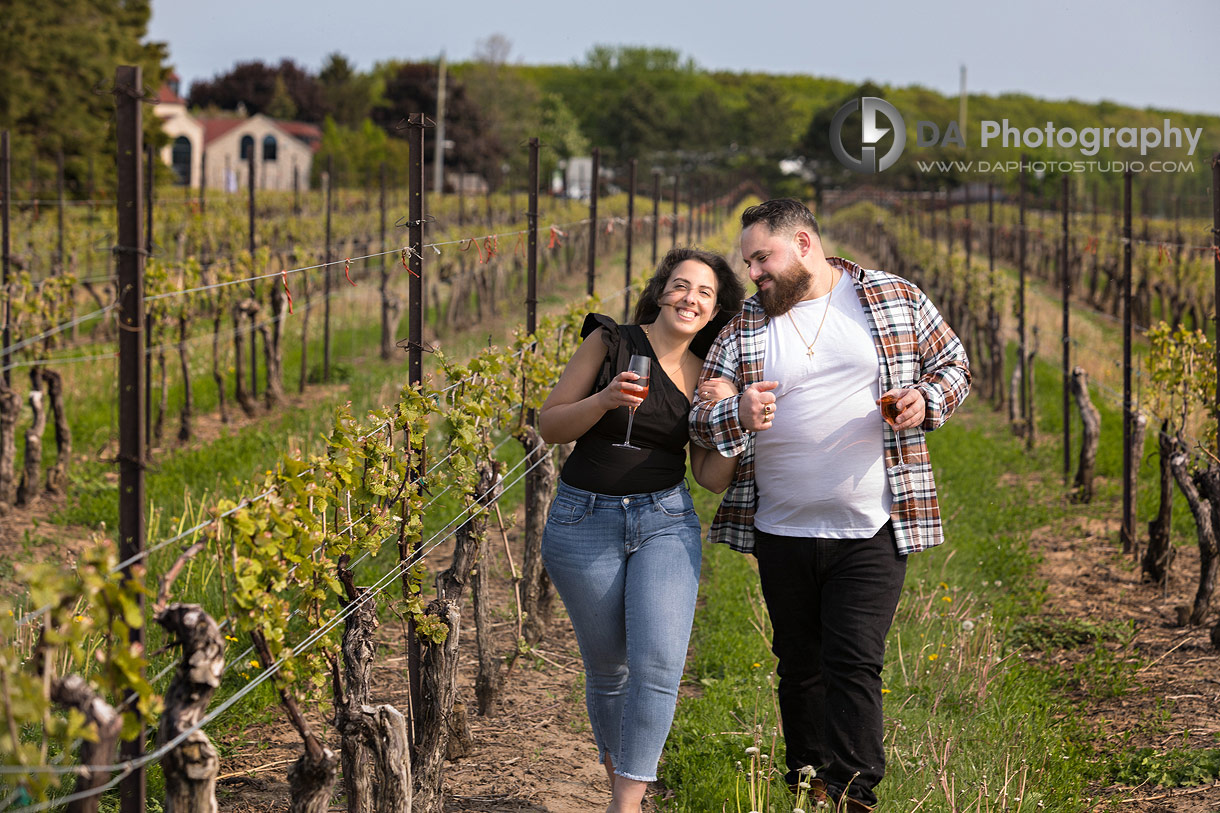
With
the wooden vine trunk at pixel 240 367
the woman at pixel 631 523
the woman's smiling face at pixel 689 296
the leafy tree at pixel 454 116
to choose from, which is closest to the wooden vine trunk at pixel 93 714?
the woman at pixel 631 523

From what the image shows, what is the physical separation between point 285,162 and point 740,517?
57678 mm

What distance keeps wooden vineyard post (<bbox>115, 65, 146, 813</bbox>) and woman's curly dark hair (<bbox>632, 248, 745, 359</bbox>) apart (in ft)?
4.43

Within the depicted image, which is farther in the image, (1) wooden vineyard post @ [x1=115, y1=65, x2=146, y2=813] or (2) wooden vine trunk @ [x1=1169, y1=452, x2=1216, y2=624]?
(2) wooden vine trunk @ [x1=1169, y1=452, x2=1216, y2=624]

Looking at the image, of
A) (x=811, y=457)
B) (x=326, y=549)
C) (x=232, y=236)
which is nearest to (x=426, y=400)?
(x=326, y=549)

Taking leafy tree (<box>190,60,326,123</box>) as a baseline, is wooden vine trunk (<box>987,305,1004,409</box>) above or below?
below

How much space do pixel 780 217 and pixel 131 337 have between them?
161 cm

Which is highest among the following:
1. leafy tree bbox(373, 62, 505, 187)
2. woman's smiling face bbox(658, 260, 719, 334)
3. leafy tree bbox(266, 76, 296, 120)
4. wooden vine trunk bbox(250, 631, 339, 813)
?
leafy tree bbox(266, 76, 296, 120)

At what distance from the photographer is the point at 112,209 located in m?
17.0

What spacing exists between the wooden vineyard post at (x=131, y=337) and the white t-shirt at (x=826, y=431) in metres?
1.54

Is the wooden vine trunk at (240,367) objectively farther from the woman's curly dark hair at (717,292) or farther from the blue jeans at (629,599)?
the blue jeans at (629,599)

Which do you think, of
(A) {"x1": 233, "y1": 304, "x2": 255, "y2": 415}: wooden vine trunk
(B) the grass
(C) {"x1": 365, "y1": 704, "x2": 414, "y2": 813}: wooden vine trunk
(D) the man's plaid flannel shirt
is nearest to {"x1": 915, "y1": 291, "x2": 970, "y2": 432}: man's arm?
(D) the man's plaid flannel shirt

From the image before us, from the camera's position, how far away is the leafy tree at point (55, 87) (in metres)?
25.9

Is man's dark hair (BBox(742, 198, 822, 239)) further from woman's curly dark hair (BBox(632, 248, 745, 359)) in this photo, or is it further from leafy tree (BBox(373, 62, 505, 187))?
leafy tree (BBox(373, 62, 505, 187))

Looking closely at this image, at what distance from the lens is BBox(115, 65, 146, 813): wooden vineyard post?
2.13m
